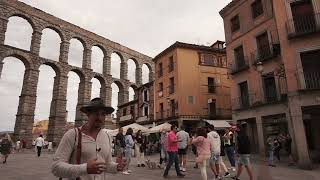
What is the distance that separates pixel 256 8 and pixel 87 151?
19779mm

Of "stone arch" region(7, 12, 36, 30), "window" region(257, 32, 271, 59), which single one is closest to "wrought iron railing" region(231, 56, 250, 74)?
"window" region(257, 32, 271, 59)

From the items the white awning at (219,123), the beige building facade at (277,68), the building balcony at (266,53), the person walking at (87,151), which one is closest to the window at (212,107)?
the white awning at (219,123)

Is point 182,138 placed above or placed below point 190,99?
below

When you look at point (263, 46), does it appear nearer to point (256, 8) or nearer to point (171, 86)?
point (256, 8)

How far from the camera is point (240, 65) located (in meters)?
21.0

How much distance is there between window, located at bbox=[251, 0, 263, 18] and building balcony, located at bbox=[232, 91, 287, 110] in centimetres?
591

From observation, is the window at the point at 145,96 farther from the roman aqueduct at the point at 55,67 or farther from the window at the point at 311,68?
the window at the point at 311,68

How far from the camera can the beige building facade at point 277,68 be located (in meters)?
14.0

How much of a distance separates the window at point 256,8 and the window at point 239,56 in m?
2.74

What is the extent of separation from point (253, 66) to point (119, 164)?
17.9 m

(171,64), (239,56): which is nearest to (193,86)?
(171,64)

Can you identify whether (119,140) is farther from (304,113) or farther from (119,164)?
(304,113)

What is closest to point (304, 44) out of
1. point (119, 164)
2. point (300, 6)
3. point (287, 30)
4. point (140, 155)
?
point (287, 30)

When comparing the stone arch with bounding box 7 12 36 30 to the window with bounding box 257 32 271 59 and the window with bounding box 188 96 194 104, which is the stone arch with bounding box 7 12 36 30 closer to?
the window with bounding box 188 96 194 104
